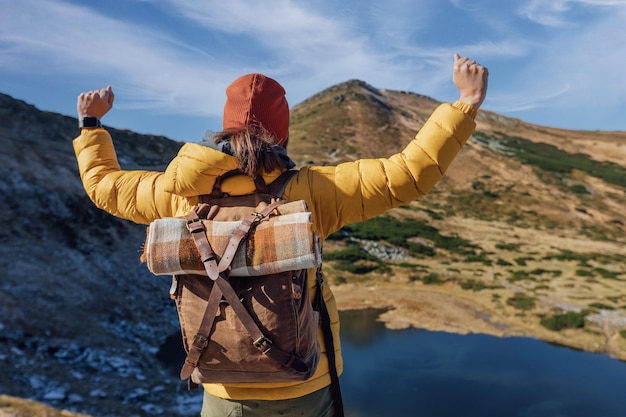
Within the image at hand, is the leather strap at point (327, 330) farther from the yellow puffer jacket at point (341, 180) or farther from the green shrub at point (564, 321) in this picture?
the green shrub at point (564, 321)

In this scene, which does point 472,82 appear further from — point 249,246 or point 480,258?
point 480,258

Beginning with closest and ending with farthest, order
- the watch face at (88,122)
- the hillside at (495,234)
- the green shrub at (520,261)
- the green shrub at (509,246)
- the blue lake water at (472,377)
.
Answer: the watch face at (88,122) < the blue lake water at (472,377) < the hillside at (495,234) < the green shrub at (520,261) < the green shrub at (509,246)

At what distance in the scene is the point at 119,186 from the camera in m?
2.49

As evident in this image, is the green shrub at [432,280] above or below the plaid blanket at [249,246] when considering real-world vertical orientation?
below

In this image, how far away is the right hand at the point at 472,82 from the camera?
2166 millimetres

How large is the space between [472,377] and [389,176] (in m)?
15.6

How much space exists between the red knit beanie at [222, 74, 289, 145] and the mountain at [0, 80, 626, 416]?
11.2 metres

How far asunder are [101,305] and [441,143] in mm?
18077

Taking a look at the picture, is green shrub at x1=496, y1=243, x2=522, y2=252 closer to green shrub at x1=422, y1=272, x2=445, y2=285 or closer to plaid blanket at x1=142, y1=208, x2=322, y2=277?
green shrub at x1=422, y1=272, x2=445, y2=285

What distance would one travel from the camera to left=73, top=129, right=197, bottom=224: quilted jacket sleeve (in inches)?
94.1

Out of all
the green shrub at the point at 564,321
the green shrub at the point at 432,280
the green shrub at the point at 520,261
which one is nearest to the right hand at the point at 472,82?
the green shrub at the point at 564,321

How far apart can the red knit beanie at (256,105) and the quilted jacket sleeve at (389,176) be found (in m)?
0.28

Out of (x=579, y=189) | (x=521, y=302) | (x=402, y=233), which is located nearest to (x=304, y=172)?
(x=521, y=302)

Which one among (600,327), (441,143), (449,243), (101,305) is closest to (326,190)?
(441,143)
